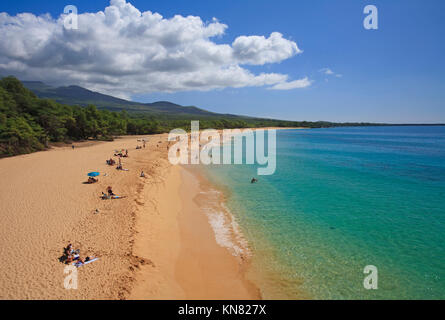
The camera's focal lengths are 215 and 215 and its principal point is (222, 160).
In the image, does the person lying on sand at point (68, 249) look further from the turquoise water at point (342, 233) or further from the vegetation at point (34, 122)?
the vegetation at point (34, 122)

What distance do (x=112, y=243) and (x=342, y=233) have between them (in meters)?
13.8

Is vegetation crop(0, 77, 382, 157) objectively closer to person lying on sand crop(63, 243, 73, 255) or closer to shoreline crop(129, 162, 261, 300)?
shoreline crop(129, 162, 261, 300)

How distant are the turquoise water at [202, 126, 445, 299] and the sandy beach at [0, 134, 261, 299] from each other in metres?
2.50

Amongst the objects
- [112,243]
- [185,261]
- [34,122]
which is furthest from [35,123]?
[185,261]

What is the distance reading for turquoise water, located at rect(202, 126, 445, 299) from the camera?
9719 mm

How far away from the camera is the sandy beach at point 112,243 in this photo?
8.59 meters

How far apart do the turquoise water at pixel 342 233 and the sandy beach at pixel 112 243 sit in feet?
8.20

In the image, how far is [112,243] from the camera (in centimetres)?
1106

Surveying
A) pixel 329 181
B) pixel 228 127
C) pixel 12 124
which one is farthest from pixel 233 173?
pixel 228 127

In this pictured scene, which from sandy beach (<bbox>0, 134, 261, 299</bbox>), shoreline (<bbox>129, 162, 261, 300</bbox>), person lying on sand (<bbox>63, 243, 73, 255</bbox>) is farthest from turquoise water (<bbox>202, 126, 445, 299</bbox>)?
person lying on sand (<bbox>63, 243, 73, 255</bbox>)

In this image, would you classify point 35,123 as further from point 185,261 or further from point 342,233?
point 342,233

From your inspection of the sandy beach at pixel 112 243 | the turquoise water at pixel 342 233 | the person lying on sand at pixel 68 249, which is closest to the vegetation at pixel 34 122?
the sandy beach at pixel 112 243

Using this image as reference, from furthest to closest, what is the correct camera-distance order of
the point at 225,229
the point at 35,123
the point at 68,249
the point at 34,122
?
A: the point at 35,123, the point at 34,122, the point at 225,229, the point at 68,249
